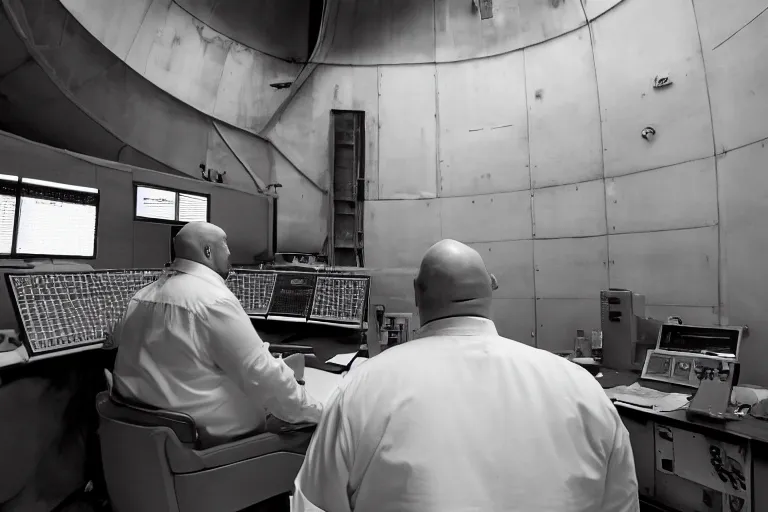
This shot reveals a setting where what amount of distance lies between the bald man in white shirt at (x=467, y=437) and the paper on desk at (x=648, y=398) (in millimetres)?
914

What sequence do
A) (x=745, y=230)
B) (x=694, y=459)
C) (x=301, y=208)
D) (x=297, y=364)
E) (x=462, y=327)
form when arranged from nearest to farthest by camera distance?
(x=462, y=327) < (x=694, y=459) < (x=297, y=364) < (x=745, y=230) < (x=301, y=208)

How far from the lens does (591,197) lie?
319 cm

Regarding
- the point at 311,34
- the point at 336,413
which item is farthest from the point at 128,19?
the point at 336,413

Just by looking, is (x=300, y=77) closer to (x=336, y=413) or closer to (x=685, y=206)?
(x=685, y=206)

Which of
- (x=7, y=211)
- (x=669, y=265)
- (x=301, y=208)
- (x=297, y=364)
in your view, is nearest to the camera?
(x=297, y=364)

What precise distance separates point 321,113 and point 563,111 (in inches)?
86.1

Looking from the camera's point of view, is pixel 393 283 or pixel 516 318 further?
pixel 393 283

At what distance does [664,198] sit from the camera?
9.14ft

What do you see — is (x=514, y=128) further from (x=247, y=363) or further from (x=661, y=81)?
(x=247, y=363)

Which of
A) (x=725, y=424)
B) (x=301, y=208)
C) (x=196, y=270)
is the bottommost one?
(x=725, y=424)

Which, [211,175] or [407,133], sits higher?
[407,133]

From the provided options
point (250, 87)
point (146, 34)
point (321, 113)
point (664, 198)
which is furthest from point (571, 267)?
point (146, 34)

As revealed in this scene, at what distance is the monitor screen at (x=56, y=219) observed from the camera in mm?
1882

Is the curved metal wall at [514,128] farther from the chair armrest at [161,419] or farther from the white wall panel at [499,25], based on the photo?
the chair armrest at [161,419]
